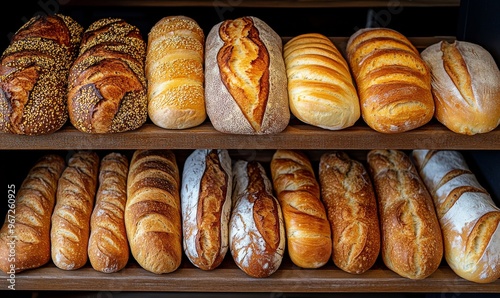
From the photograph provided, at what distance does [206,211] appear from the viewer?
1.85 metres

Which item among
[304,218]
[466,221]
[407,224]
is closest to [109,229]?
[304,218]

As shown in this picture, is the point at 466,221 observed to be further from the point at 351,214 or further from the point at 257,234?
the point at 257,234

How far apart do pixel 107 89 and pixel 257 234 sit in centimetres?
65

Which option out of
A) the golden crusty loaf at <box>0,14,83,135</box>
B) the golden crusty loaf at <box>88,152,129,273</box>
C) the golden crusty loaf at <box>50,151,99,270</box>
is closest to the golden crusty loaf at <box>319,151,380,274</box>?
the golden crusty loaf at <box>88,152,129,273</box>

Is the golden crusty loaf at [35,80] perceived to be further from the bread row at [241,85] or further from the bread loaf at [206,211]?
the bread loaf at [206,211]

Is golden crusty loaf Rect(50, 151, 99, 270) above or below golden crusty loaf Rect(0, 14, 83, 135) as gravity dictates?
below

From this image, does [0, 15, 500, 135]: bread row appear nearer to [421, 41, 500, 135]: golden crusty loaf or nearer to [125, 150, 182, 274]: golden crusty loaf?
[421, 41, 500, 135]: golden crusty loaf

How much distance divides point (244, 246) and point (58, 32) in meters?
0.94

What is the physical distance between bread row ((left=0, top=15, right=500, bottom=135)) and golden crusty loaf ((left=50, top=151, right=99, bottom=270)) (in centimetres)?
37

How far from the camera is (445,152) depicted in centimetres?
211

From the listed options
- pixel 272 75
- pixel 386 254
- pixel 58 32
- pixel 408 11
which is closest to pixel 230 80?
pixel 272 75

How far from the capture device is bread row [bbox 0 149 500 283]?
1.82 meters

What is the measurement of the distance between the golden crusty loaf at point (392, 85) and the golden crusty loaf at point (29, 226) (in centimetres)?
112

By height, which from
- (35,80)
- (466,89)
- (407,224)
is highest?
(35,80)
